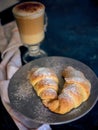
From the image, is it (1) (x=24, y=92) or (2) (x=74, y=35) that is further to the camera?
(2) (x=74, y=35)

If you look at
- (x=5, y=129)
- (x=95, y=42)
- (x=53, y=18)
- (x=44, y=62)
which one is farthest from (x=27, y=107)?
(x=53, y=18)

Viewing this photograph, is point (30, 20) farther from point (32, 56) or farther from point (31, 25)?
point (32, 56)

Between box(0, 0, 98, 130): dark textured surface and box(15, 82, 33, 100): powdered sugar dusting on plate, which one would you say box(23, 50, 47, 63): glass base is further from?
box(15, 82, 33, 100): powdered sugar dusting on plate

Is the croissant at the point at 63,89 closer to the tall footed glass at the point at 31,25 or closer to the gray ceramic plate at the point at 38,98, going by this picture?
the gray ceramic plate at the point at 38,98

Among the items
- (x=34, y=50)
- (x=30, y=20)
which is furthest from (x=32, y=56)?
(x=30, y=20)

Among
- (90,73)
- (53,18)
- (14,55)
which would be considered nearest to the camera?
(90,73)

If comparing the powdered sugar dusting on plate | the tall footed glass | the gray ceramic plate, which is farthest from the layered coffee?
the powdered sugar dusting on plate

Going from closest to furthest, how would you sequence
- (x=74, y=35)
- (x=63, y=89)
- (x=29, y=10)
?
(x=63, y=89), (x=29, y=10), (x=74, y=35)

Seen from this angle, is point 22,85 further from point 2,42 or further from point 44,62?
point 2,42
